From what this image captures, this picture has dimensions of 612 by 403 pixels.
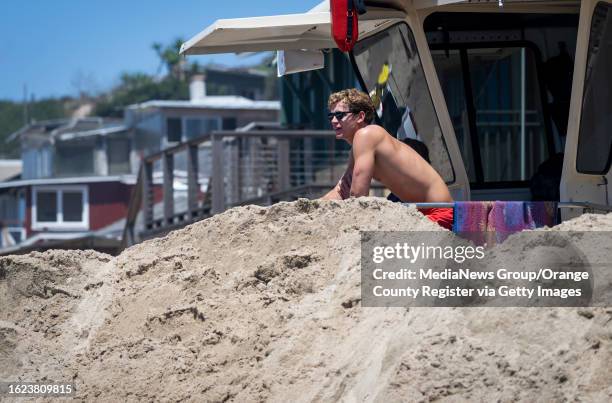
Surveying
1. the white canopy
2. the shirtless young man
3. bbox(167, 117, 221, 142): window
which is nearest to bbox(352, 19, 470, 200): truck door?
the white canopy

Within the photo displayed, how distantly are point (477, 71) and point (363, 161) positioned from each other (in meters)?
3.25

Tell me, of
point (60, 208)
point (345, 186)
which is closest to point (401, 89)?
point (345, 186)

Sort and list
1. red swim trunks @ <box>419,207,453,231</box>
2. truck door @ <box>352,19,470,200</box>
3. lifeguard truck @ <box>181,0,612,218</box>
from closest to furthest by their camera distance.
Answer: red swim trunks @ <box>419,207,453,231</box> → lifeguard truck @ <box>181,0,612,218</box> → truck door @ <box>352,19,470,200</box>

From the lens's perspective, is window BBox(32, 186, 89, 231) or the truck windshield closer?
the truck windshield

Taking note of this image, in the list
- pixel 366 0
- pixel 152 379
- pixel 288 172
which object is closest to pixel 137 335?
pixel 152 379

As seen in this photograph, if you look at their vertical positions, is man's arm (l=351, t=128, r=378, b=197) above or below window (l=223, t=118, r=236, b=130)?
above

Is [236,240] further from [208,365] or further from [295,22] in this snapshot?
[295,22]

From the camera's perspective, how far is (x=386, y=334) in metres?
5.74

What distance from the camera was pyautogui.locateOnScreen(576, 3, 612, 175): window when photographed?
30.2 ft

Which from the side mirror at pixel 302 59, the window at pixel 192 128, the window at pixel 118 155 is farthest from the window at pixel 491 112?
the window at pixel 118 155

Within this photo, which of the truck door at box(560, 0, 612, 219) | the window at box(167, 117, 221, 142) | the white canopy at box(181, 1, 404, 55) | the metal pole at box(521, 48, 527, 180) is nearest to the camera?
the truck door at box(560, 0, 612, 219)

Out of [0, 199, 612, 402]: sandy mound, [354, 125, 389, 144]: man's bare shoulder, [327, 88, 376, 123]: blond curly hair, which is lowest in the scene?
[0, 199, 612, 402]: sandy mound

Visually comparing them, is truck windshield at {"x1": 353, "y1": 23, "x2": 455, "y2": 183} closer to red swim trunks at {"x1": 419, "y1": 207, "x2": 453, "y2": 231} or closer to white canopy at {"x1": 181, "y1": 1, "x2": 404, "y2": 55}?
white canopy at {"x1": 181, "y1": 1, "x2": 404, "y2": 55}

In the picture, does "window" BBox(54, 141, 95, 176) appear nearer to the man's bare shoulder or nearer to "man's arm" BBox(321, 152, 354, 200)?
"man's arm" BBox(321, 152, 354, 200)
